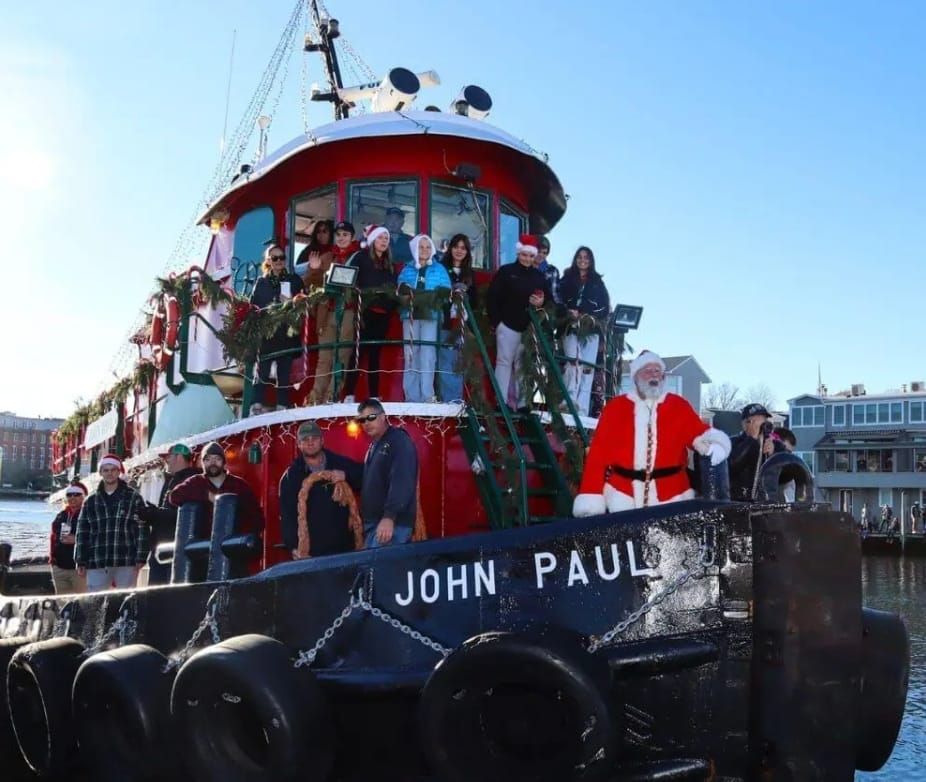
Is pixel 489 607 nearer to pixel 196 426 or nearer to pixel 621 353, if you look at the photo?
pixel 621 353

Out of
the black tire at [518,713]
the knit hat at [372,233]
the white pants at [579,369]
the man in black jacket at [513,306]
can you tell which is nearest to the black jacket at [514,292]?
the man in black jacket at [513,306]

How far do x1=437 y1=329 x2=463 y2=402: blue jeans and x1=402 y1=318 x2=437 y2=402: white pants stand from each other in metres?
0.07

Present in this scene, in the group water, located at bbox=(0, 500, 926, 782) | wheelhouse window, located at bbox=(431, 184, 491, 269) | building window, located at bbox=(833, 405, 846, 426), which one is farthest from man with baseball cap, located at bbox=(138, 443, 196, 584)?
building window, located at bbox=(833, 405, 846, 426)

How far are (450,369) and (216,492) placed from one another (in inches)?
84.8

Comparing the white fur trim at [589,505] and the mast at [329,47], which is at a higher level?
the mast at [329,47]

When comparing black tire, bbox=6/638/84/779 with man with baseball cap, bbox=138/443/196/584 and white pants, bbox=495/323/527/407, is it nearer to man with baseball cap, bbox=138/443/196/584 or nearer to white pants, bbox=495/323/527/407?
man with baseball cap, bbox=138/443/196/584

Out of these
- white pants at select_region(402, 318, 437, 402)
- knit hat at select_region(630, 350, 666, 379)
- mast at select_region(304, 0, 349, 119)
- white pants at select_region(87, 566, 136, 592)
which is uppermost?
mast at select_region(304, 0, 349, 119)

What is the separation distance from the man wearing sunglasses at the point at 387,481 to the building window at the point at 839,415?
57.4m

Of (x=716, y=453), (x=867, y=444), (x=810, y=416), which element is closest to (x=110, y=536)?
(x=716, y=453)

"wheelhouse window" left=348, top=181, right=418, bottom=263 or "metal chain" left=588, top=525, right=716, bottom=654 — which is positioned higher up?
"wheelhouse window" left=348, top=181, right=418, bottom=263

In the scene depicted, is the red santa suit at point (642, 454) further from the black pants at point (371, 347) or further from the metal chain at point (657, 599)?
the black pants at point (371, 347)

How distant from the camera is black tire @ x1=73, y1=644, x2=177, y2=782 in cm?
496

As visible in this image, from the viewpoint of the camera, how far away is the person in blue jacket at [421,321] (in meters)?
7.70

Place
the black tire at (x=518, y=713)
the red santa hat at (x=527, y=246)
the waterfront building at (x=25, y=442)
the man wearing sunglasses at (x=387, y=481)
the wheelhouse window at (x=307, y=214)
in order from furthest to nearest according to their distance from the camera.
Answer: the waterfront building at (x=25, y=442)
the wheelhouse window at (x=307, y=214)
the red santa hat at (x=527, y=246)
the man wearing sunglasses at (x=387, y=481)
the black tire at (x=518, y=713)
